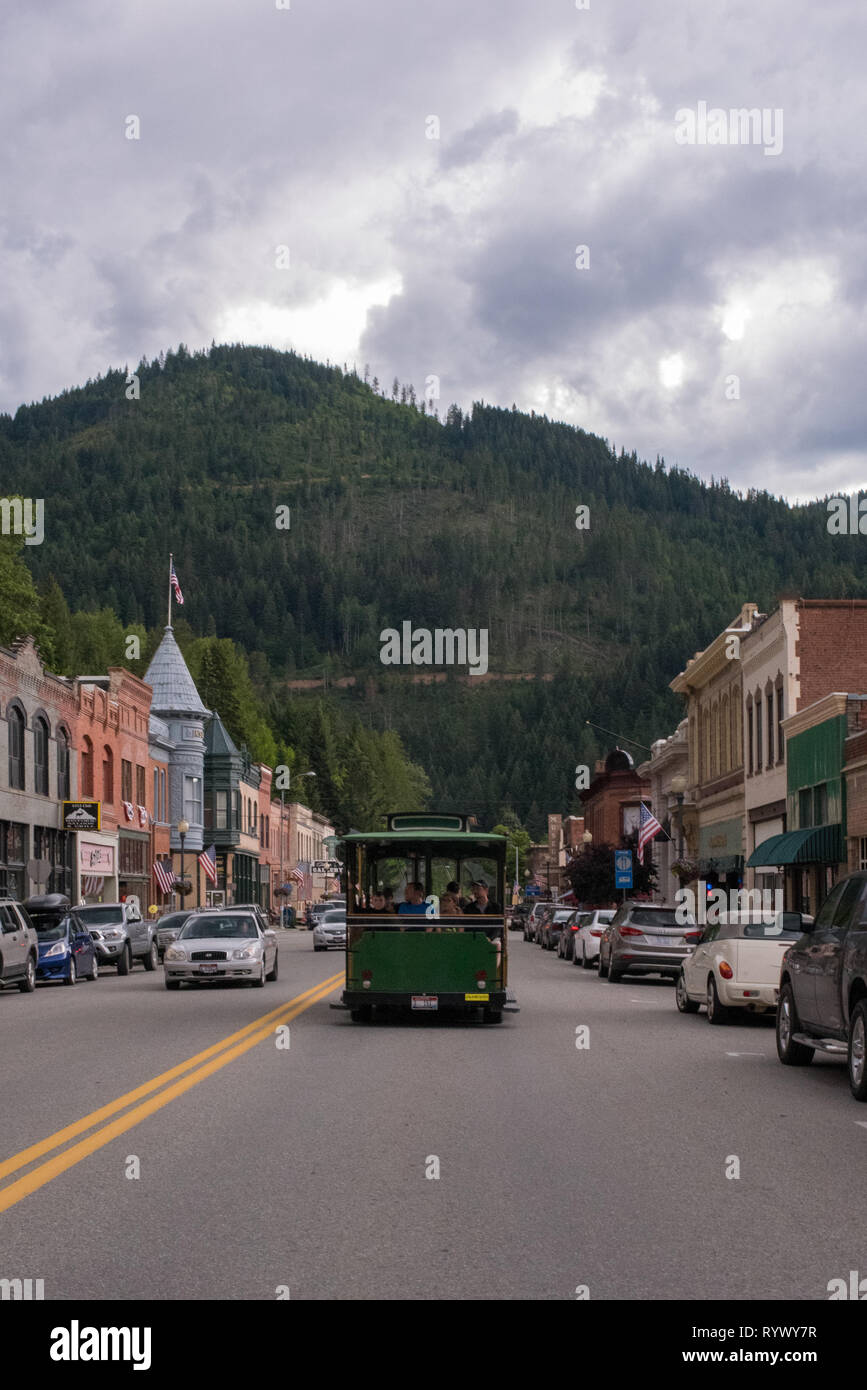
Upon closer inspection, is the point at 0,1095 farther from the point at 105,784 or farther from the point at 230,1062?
the point at 105,784

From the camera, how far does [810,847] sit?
4009cm

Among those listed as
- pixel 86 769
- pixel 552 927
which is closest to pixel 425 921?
pixel 552 927

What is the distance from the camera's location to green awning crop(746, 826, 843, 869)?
39406mm

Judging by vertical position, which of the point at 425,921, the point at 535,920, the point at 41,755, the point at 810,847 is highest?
the point at 41,755

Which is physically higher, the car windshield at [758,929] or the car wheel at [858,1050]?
the car windshield at [758,929]

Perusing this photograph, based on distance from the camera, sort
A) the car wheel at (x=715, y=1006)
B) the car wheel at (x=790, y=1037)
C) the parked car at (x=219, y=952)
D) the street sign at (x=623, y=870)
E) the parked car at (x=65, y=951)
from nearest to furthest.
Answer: the car wheel at (x=790, y=1037) → the car wheel at (x=715, y=1006) → the parked car at (x=219, y=952) → the parked car at (x=65, y=951) → the street sign at (x=623, y=870)

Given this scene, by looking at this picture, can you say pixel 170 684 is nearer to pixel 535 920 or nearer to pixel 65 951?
pixel 535 920

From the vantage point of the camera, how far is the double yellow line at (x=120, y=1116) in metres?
9.51

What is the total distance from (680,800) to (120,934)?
109 ft

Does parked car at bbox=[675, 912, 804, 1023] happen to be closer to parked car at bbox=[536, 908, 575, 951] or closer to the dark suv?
the dark suv

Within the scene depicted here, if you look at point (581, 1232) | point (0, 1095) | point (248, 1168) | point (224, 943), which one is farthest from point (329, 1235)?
point (224, 943)

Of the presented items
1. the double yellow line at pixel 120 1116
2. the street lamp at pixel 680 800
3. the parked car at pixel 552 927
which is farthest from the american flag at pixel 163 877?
the double yellow line at pixel 120 1116

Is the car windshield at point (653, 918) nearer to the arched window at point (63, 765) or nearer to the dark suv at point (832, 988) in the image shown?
the dark suv at point (832, 988)

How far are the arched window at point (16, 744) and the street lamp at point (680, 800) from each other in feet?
84.2
